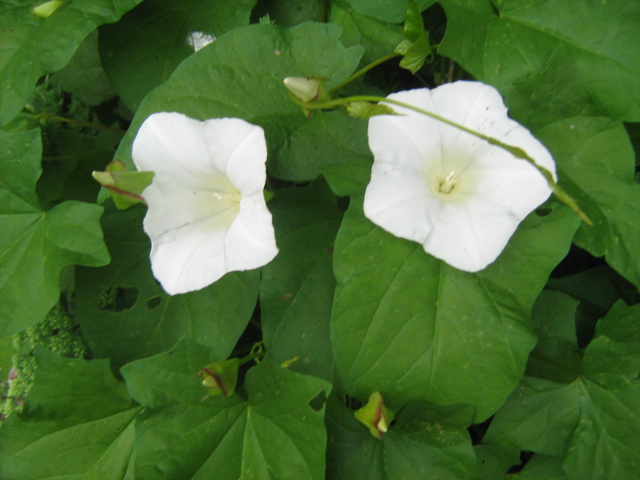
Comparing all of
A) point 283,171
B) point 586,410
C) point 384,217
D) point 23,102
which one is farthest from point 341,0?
point 586,410

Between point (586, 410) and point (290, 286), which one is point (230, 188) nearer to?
point (290, 286)

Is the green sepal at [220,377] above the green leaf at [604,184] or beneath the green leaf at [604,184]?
beneath

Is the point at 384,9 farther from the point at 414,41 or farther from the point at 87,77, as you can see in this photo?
the point at 87,77

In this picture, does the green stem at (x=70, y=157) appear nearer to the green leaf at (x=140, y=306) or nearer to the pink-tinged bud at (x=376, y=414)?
the green leaf at (x=140, y=306)

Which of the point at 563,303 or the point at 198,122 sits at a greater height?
the point at 198,122

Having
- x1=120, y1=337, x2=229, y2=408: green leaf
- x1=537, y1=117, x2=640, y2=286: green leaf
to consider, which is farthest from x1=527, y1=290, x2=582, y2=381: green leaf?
x1=120, y1=337, x2=229, y2=408: green leaf

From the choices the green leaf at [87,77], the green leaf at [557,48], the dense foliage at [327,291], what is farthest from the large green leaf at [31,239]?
the green leaf at [557,48]

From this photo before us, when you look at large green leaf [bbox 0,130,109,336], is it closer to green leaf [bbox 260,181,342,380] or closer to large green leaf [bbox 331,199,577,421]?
green leaf [bbox 260,181,342,380]
